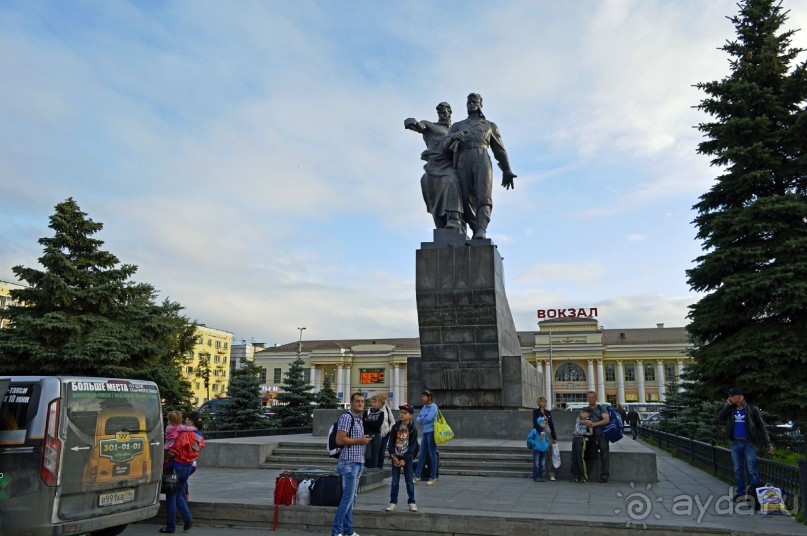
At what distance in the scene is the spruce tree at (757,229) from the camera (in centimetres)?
1267

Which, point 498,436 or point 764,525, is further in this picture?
point 498,436

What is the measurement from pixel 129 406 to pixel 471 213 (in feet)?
37.4

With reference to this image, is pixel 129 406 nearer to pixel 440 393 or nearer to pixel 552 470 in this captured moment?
pixel 552 470

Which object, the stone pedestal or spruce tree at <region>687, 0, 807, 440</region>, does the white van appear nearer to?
the stone pedestal

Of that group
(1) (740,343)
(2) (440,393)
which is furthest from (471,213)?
(1) (740,343)

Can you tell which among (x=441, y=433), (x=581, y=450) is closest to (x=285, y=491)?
(x=441, y=433)

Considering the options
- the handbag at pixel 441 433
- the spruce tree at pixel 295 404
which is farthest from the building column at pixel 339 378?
the handbag at pixel 441 433

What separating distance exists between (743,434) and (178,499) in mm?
7801

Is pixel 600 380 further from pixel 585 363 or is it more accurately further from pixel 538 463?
pixel 538 463

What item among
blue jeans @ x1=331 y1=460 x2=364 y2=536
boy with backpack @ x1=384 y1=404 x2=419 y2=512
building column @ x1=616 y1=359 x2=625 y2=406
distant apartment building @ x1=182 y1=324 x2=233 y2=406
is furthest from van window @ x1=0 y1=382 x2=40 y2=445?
distant apartment building @ x1=182 y1=324 x2=233 y2=406

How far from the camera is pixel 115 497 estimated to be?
20.9ft

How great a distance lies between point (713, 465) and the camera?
1283cm

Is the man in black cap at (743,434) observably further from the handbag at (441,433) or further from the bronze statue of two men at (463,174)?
the bronze statue of two men at (463,174)

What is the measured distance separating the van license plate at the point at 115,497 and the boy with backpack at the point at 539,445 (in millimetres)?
6699
